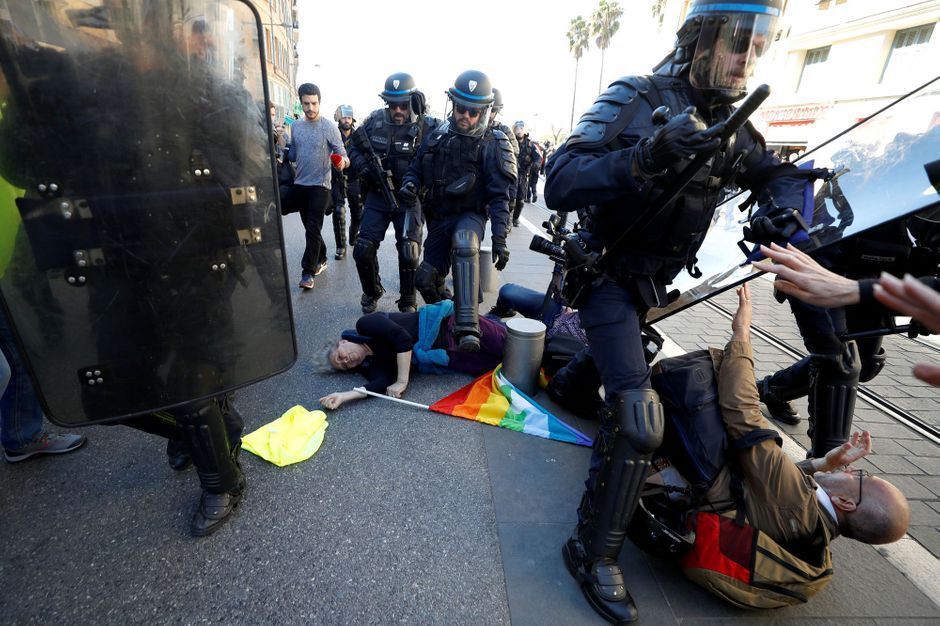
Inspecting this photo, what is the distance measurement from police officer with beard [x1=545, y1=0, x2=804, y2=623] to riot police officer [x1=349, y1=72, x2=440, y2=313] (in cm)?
256

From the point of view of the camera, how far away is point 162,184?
53.1 inches

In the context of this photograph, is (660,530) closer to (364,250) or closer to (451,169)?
(451,169)

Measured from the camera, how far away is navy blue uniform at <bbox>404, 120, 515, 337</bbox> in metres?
3.61

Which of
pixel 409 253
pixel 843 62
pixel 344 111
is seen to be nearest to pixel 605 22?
pixel 843 62

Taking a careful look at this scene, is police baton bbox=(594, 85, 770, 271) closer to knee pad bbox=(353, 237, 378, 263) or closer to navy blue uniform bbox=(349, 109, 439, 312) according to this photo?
navy blue uniform bbox=(349, 109, 439, 312)

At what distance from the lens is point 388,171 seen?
4.26 meters

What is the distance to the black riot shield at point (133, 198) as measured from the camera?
1158 millimetres

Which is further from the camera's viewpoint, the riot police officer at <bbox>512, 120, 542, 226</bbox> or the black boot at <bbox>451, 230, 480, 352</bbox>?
the riot police officer at <bbox>512, 120, 542, 226</bbox>

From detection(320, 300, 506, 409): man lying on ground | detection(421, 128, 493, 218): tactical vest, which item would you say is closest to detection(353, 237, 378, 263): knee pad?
detection(421, 128, 493, 218): tactical vest

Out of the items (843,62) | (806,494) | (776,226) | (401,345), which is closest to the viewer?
(806,494)

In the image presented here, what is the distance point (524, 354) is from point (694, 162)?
5.72ft

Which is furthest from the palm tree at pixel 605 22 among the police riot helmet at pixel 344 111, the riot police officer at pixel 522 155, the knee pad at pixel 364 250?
the knee pad at pixel 364 250

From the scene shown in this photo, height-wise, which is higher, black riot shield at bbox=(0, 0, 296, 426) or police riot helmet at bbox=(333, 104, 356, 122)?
police riot helmet at bbox=(333, 104, 356, 122)

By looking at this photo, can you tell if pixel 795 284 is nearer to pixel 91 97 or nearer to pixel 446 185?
pixel 91 97
